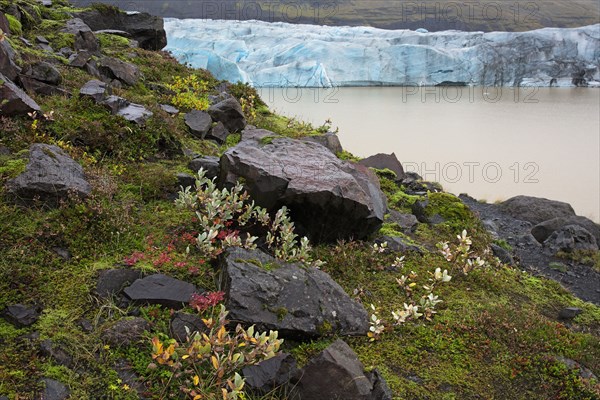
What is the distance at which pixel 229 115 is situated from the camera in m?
11.4

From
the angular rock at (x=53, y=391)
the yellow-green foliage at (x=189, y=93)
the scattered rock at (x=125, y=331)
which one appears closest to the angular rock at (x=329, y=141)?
the yellow-green foliage at (x=189, y=93)

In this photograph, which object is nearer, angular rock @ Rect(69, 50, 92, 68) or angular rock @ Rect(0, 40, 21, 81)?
angular rock @ Rect(0, 40, 21, 81)

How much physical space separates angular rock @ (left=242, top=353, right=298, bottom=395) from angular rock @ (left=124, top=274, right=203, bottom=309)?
1230mm

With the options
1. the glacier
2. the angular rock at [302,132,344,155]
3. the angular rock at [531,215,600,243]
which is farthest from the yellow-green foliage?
the glacier

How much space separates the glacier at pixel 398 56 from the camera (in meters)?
47.3

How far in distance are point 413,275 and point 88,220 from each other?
445 cm

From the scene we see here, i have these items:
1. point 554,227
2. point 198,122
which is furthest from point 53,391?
point 554,227

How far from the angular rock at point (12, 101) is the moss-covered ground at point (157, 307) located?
0.67ft

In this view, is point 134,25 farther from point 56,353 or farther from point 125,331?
point 56,353

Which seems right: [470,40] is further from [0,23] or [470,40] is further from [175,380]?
[175,380]

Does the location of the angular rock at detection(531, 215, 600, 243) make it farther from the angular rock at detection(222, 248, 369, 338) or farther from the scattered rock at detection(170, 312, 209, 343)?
the scattered rock at detection(170, 312, 209, 343)

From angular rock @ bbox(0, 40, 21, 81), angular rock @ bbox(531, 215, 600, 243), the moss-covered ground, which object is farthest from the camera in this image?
angular rock @ bbox(531, 215, 600, 243)

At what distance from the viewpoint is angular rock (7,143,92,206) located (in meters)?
5.82

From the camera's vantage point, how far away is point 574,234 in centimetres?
1273
